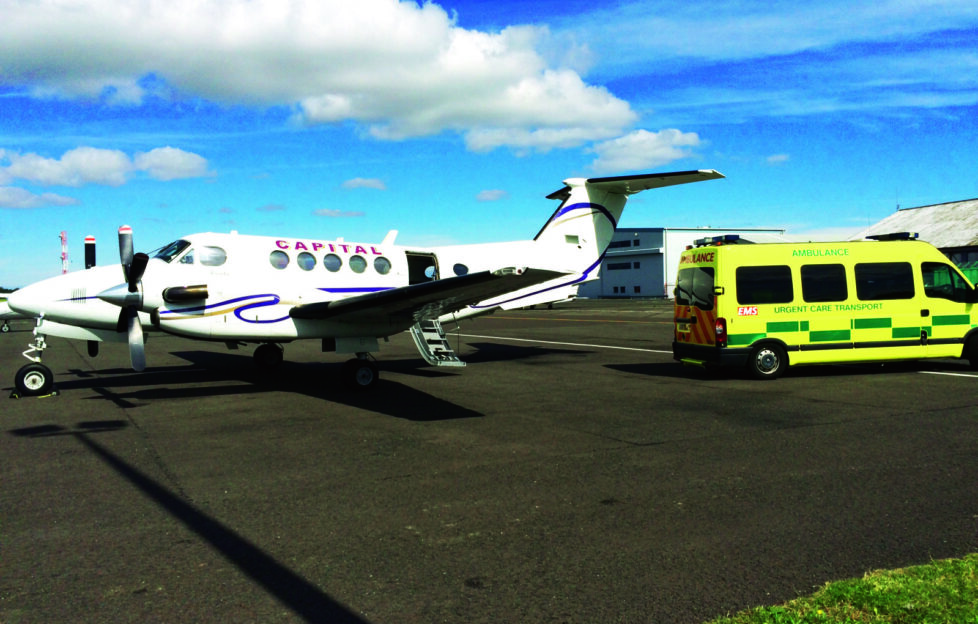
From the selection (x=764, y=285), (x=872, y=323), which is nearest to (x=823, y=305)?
(x=872, y=323)

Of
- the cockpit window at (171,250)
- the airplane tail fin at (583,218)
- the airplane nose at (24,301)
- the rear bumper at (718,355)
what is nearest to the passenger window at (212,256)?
the cockpit window at (171,250)

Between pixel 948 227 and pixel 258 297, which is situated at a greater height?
pixel 948 227

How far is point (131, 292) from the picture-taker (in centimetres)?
1184

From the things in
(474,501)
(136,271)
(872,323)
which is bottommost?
(474,501)

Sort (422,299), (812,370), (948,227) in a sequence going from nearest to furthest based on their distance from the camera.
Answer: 1. (422,299)
2. (812,370)
3. (948,227)

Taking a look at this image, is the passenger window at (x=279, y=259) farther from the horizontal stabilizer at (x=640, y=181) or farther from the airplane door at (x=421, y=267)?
the horizontal stabilizer at (x=640, y=181)

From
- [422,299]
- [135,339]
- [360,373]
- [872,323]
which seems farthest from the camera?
[872,323]

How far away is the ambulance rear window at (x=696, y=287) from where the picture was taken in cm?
1348

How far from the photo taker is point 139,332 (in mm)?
11844

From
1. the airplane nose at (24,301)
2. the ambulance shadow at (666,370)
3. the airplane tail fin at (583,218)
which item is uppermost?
the airplane tail fin at (583,218)

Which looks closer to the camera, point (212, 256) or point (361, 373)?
point (212, 256)

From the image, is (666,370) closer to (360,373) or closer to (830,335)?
(830,335)

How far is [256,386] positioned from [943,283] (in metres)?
13.9

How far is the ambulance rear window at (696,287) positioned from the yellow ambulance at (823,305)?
22 millimetres
